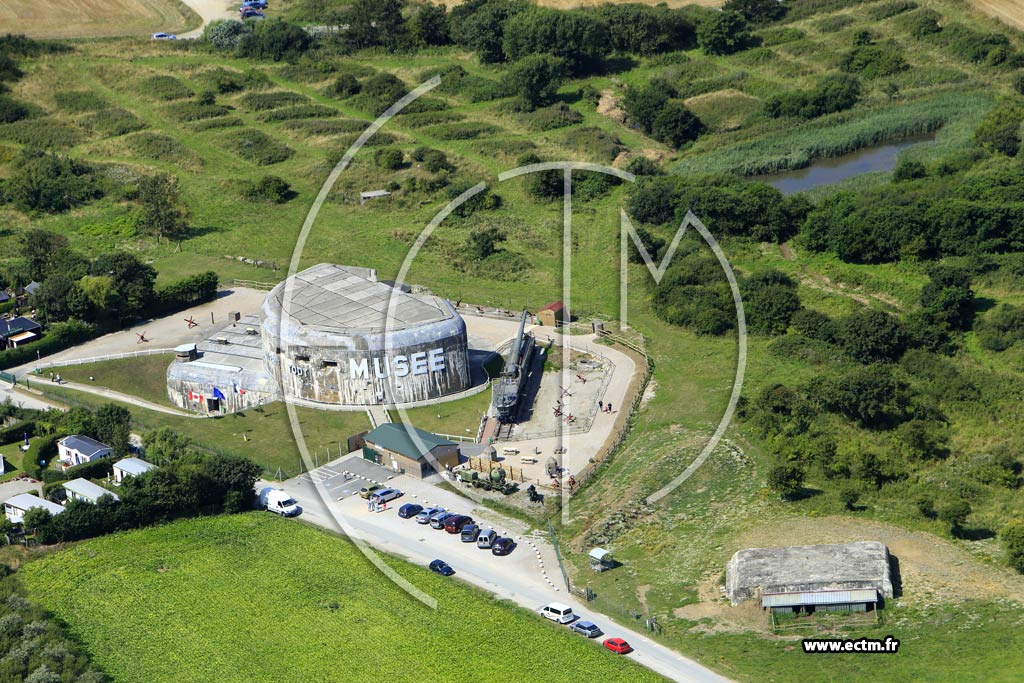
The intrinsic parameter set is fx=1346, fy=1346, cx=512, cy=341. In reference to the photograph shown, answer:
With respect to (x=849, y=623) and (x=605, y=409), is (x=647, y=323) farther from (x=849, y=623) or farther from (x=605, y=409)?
(x=849, y=623)

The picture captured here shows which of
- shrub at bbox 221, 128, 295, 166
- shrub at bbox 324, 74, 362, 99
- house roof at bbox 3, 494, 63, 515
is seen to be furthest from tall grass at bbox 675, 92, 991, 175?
house roof at bbox 3, 494, 63, 515

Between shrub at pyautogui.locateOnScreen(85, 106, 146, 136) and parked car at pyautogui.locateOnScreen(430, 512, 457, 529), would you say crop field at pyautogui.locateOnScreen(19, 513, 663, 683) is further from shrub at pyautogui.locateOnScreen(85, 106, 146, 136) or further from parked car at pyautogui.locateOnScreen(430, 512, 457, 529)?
shrub at pyautogui.locateOnScreen(85, 106, 146, 136)

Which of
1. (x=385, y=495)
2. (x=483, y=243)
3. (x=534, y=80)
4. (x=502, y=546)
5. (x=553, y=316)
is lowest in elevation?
(x=385, y=495)

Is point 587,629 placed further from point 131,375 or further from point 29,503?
point 131,375

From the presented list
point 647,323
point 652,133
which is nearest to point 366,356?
point 647,323

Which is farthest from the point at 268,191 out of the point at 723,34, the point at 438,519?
the point at 438,519

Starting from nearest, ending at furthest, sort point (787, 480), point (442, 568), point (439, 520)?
point (442, 568), point (787, 480), point (439, 520)
